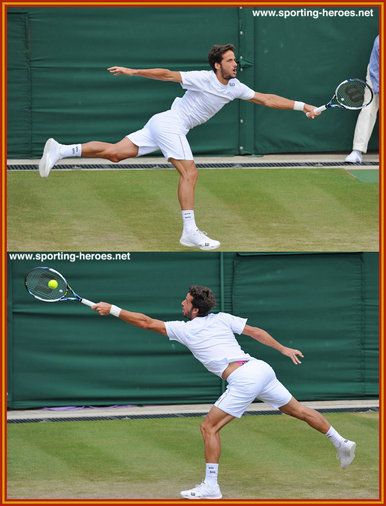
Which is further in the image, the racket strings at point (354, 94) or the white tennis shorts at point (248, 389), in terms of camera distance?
the racket strings at point (354, 94)

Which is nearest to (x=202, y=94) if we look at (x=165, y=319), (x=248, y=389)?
(x=165, y=319)

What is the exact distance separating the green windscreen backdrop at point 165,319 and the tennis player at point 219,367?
276 cm

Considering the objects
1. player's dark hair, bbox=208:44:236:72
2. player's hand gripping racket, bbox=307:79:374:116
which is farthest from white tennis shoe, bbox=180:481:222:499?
player's hand gripping racket, bbox=307:79:374:116

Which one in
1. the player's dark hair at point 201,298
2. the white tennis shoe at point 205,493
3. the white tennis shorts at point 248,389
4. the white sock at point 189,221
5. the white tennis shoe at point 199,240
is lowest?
the white tennis shoe at point 205,493

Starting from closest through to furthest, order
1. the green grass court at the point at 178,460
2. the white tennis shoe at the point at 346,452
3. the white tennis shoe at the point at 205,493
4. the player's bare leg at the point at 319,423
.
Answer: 1. the white tennis shoe at the point at 205,493
2. the green grass court at the point at 178,460
3. the player's bare leg at the point at 319,423
4. the white tennis shoe at the point at 346,452

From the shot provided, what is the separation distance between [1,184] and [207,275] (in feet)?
8.83

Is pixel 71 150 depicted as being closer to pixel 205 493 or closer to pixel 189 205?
pixel 189 205

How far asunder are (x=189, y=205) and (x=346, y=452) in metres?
2.89

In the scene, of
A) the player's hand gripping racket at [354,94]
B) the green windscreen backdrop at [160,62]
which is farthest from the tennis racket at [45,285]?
the green windscreen backdrop at [160,62]

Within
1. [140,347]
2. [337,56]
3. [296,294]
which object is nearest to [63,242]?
[140,347]

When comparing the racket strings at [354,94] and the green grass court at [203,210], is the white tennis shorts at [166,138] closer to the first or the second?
the green grass court at [203,210]

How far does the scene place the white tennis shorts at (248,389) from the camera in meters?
8.29

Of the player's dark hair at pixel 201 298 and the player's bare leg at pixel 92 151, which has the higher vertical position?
the player's bare leg at pixel 92 151

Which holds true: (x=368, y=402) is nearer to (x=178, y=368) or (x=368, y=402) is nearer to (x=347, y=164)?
(x=178, y=368)
